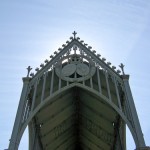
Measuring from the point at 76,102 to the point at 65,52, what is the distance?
3.52 meters

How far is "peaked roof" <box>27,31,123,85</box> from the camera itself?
16422mm

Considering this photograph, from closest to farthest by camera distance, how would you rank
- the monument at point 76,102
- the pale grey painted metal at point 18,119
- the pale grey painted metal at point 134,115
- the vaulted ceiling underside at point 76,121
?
the pale grey painted metal at point 18,119 → the pale grey painted metal at point 134,115 → the monument at point 76,102 → the vaulted ceiling underside at point 76,121

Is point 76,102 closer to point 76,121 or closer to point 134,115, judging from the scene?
point 76,121

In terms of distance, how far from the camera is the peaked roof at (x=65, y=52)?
1642cm

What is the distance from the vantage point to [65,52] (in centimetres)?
1762

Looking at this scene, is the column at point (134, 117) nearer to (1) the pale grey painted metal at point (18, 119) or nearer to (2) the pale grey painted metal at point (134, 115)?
(2) the pale grey painted metal at point (134, 115)

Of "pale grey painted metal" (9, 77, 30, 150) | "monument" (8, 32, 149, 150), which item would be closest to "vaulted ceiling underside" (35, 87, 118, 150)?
"monument" (8, 32, 149, 150)

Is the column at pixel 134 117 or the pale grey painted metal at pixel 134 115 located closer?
the column at pixel 134 117

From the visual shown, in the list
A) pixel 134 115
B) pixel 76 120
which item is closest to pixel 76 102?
pixel 76 120

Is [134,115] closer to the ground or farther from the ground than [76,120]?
closer to the ground

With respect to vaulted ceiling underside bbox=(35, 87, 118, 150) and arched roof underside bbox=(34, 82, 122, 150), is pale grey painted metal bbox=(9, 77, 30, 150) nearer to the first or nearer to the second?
vaulted ceiling underside bbox=(35, 87, 118, 150)

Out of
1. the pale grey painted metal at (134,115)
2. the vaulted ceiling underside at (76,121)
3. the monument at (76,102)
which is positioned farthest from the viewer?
the vaulted ceiling underside at (76,121)

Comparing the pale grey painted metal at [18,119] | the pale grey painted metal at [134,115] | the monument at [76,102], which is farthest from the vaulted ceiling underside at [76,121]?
the pale grey painted metal at [134,115]

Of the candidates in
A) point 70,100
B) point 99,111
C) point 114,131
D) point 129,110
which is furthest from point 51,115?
point 129,110
